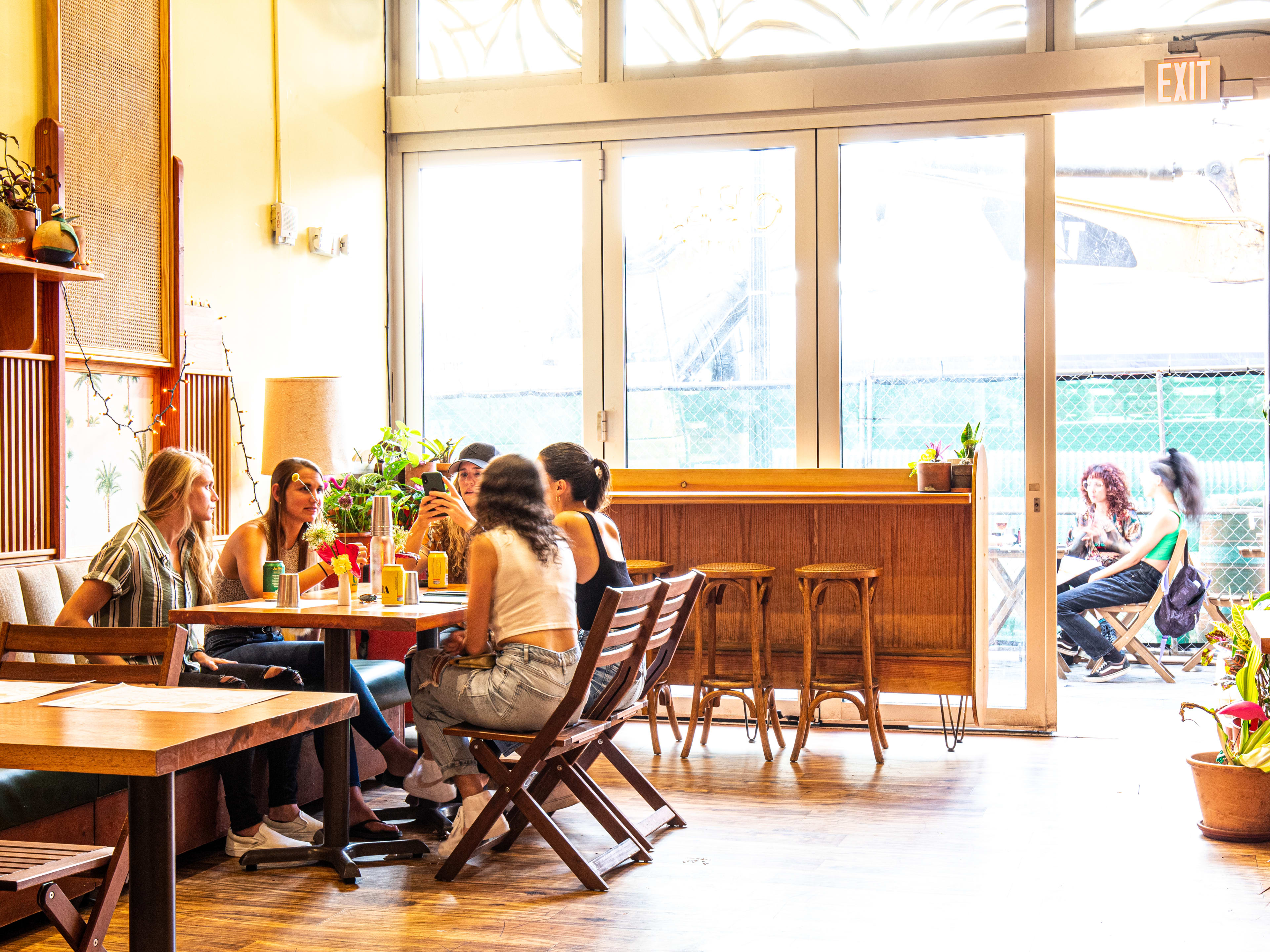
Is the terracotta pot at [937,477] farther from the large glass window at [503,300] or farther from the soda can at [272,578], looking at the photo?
the soda can at [272,578]

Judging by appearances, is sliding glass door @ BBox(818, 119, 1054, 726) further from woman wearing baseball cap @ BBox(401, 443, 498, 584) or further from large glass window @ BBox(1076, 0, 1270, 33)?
woman wearing baseball cap @ BBox(401, 443, 498, 584)

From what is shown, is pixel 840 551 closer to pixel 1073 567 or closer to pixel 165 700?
pixel 1073 567

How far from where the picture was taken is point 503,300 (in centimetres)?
624

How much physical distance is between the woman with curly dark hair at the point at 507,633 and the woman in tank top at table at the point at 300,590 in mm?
383

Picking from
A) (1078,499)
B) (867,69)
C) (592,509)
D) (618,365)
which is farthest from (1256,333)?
(592,509)

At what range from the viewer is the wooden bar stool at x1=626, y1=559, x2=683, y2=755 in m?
5.09

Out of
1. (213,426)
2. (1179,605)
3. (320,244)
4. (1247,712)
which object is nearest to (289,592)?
(213,426)

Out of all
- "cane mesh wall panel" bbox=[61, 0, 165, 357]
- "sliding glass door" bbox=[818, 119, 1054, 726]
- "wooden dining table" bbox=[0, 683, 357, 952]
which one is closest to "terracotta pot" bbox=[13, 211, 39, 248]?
"cane mesh wall panel" bbox=[61, 0, 165, 357]

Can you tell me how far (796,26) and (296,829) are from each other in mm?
4335

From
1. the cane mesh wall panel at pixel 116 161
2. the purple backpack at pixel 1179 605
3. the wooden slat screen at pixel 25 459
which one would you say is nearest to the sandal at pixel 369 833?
the wooden slat screen at pixel 25 459

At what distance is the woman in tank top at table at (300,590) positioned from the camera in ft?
12.7

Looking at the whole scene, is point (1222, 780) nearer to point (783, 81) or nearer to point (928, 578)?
point (928, 578)

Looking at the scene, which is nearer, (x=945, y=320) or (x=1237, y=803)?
(x=1237, y=803)

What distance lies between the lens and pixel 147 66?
439 cm
